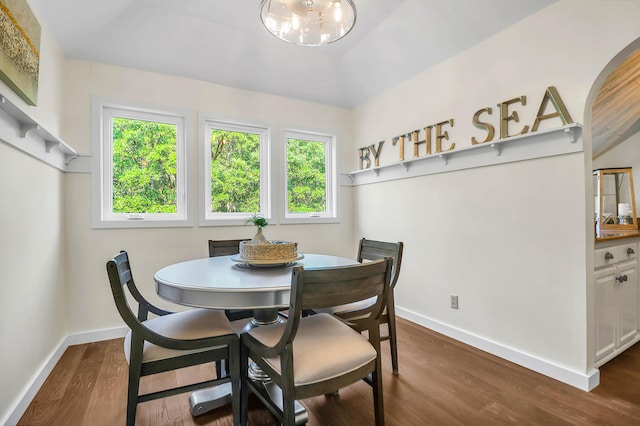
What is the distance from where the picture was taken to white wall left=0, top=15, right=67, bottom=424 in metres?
1.61

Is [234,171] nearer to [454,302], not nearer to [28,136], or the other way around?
[28,136]

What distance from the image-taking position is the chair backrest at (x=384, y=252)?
2105mm

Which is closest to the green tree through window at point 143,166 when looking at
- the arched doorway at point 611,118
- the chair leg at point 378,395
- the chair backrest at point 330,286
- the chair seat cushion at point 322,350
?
the chair seat cushion at point 322,350

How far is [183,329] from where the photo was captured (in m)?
1.54

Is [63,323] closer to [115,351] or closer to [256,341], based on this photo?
[115,351]

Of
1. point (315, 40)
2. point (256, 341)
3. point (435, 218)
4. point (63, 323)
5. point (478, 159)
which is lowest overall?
point (63, 323)

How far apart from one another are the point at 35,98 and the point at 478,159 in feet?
10.1

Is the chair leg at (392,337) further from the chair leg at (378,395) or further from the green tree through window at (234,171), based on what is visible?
the green tree through window at (234,171)

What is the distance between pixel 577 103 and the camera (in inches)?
77.3

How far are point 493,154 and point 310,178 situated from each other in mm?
2043

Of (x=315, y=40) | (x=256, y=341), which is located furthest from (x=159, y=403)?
(x=315, y=40)

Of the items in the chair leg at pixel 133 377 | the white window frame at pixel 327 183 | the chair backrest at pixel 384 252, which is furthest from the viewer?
the white window frame at pixel 327 183

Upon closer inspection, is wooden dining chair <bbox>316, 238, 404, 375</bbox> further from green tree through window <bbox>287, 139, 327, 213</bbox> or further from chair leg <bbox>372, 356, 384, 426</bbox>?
green tree through window <bbox>287, 139, 327, 213</bbox>

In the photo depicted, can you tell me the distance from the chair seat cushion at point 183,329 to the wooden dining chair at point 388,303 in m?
0.68
